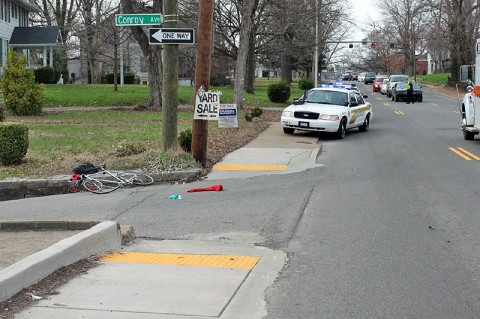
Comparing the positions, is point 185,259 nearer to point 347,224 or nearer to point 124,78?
point 347,224

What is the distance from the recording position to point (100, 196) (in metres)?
10.5

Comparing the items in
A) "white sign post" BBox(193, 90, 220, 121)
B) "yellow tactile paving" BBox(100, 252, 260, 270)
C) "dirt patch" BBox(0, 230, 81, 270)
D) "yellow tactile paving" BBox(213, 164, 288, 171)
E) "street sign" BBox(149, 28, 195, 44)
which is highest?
"street sign" BBox(149, 28, 195, 44)

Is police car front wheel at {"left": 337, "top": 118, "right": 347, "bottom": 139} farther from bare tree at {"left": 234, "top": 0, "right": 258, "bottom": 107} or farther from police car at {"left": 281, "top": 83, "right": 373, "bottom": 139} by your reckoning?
bare tree at {"left": 234, "top": 0, "right": 258, "bottom": 107}

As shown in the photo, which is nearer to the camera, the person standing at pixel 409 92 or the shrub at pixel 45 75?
the person standing at pixel 409 92

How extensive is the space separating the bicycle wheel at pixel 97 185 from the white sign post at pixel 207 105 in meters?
2.43

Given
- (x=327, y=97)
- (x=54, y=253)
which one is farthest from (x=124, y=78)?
(x=54, y=253)

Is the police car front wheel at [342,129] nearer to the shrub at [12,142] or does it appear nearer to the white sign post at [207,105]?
the white sign post at [207,105]

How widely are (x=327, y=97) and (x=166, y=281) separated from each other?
612 inches

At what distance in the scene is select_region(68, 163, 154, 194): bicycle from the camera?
1101 centimetres

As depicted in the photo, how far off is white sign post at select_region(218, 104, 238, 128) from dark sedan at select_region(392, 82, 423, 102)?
2674cm

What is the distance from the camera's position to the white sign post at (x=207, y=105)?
12.4 m

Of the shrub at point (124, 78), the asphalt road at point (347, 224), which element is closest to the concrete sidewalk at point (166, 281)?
the asphalt road at point (347, 224)

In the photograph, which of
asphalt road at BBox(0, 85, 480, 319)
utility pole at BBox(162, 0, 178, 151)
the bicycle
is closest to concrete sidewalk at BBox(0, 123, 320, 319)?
asphalt road at BBox(0, 85, 480, 319)

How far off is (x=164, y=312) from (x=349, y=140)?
49.5ft
